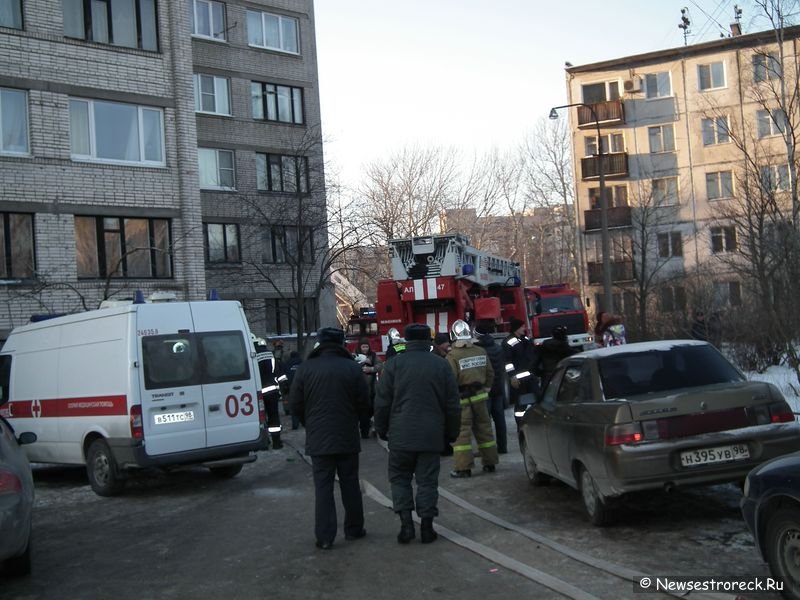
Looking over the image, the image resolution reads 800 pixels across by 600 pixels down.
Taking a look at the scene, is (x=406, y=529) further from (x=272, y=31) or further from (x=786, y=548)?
(x=272, y=31)

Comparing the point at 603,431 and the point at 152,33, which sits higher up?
the point at 152,33

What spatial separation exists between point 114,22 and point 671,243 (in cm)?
3323

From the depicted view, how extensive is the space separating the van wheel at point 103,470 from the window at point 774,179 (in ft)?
40.5

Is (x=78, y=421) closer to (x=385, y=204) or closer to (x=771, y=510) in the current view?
(x=771, y=510)

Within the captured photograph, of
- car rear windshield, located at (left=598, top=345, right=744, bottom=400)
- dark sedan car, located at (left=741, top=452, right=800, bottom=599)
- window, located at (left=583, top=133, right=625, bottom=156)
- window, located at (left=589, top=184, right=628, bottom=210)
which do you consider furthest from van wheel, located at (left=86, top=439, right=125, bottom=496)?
window, located at (left=583, top=133, right=625, bottom=156)

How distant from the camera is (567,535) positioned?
721 cm

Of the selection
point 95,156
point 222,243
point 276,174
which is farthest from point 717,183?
point 95,156

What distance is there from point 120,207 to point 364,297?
2440cm

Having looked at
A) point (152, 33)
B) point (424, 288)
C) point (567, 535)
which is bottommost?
point (567, 535)

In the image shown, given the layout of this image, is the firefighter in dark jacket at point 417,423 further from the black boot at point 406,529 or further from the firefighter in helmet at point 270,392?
the firefighter in helmet at point 270,392

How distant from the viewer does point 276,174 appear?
3238 centimetres

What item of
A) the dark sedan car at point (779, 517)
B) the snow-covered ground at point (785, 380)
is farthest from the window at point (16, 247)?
the dark sedan car at point (779, 517)

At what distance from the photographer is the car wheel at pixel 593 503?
7.22 m

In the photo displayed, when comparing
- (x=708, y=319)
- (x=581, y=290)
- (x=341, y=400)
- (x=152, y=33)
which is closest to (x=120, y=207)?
(x=152, y=33)
